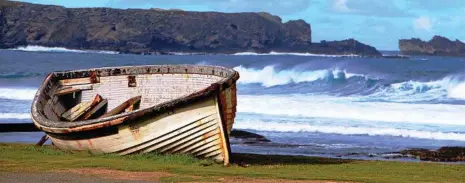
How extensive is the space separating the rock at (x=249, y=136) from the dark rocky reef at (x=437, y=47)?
156085 mm

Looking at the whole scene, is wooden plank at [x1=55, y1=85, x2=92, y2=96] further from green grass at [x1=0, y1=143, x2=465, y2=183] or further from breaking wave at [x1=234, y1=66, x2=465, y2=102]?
breaking wave at [x1=234, y1=66, x2=465, y2=102]

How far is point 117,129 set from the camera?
17.0m

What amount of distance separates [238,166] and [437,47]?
173830 mm

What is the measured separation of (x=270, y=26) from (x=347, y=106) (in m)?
158

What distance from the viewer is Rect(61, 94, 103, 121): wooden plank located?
69.7 ft

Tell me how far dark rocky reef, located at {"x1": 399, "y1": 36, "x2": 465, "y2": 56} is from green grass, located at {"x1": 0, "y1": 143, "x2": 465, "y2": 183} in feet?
535

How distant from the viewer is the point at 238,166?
1697cm

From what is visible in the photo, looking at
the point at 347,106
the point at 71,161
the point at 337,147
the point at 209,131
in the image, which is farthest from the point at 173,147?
the point at 347,106

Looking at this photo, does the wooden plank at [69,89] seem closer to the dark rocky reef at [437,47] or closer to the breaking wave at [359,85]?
the breaking wave at [359,85]

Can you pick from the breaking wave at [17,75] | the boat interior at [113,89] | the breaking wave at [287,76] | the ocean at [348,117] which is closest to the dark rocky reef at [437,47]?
the breaking wave at [287,76]

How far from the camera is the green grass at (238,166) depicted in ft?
49.5

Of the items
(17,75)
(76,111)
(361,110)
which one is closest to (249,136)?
(76,111)

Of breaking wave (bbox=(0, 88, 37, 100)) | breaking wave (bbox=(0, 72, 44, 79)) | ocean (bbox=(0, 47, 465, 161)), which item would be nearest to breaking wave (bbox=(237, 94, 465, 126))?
ocean (bbox=(0, 47, 465, 161))

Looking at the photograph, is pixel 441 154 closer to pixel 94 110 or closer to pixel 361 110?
pixel 94 110
